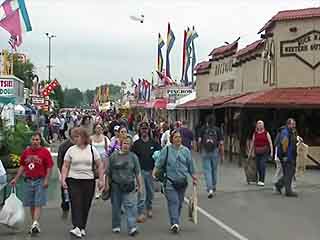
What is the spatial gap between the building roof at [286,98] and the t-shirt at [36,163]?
14.1 metres

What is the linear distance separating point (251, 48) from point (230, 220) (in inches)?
711

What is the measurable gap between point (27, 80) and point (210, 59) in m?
68.9

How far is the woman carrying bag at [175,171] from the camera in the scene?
1067 centimetres

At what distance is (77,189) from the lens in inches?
387

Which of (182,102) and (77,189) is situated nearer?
(77,189)

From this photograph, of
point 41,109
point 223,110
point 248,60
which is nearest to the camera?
point 248,60

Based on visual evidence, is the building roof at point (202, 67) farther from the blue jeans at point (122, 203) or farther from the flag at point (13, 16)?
the blue jeans at point (122, 203)

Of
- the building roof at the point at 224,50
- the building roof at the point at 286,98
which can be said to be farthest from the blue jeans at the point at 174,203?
the building roof at the point at 224,50

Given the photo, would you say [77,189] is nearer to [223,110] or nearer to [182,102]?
[223,110]

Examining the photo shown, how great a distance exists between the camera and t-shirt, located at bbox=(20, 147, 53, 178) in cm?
1042

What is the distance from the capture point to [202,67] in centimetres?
4156

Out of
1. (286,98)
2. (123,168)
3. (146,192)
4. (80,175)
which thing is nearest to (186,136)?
(146,192)

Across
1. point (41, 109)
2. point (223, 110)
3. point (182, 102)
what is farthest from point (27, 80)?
point (223, 110)

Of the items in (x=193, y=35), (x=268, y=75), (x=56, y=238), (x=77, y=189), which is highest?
(x=193, y=35)
